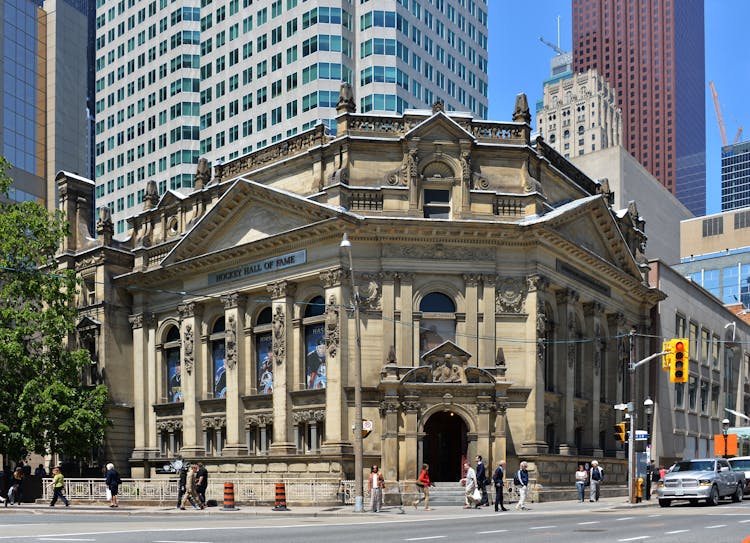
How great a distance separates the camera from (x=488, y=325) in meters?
47.9

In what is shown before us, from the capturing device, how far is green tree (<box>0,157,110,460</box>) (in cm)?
4875

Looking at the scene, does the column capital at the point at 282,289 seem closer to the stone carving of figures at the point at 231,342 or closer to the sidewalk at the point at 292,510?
the stone carving of figures at the point at 231,342

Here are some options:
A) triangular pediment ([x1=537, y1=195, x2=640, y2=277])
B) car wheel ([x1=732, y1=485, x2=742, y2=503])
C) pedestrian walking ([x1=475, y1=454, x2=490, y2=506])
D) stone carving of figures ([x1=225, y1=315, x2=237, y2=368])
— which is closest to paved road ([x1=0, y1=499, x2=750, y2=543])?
pedestrian walking ([x1=475, y1=454, x2=490, y2=506])

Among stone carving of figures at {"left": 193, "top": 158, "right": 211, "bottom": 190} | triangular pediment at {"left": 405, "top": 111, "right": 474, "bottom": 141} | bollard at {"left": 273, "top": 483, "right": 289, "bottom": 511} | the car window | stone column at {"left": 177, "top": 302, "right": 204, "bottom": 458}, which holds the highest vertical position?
triangular pediment at {"left": 405, "top": 111, "right": 474, "bottom": 141}

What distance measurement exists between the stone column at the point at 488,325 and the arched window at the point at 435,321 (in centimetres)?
150

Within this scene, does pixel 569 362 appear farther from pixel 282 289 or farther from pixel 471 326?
pixel 282 289

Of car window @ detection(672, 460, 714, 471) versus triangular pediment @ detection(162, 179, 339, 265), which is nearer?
car window @ detection(672, 460, 714, 471)

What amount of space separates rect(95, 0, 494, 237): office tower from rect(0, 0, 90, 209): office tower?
634cm

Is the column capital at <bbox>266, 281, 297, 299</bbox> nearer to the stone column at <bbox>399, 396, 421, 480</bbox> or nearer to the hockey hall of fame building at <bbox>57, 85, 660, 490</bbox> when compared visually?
the hockey hall of fame building at <bbox>57, 85, 660, 490</bbox>

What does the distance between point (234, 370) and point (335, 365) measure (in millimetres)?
7685

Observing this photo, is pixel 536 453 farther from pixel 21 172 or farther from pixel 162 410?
pixel 21 172

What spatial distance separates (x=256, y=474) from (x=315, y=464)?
14.7ft

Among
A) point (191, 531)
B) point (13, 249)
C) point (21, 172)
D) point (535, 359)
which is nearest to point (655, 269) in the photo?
point (535, 359)

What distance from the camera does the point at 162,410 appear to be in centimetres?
5756
